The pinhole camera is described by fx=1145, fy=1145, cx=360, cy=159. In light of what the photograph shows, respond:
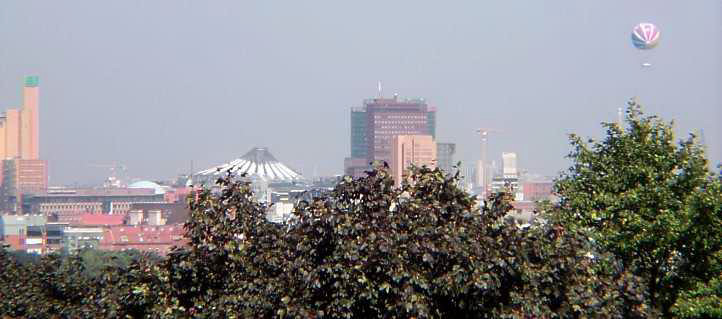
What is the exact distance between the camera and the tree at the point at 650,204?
1280 centimetres

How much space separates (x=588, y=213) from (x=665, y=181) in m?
1.09

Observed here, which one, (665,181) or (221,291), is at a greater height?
(665,181)

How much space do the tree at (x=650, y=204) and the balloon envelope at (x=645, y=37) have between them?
5927 centimetres

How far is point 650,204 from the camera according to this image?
44.6ft

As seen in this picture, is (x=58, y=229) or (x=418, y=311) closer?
(x=418, y=311)

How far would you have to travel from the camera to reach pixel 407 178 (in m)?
9.39

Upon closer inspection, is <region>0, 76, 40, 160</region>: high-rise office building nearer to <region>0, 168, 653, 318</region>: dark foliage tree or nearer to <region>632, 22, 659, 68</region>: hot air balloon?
<region>632, 22, 659, 68</region>: hot air balloon

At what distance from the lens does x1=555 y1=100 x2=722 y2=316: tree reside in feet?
42.0

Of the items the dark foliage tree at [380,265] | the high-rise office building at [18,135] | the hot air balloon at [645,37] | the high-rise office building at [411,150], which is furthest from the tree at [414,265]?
the high-rise office building at [18,135]

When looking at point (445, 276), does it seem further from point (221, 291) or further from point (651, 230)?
point (651, 230)

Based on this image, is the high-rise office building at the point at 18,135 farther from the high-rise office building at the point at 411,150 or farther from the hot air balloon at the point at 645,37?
the hot air balloon at the point at 645,37

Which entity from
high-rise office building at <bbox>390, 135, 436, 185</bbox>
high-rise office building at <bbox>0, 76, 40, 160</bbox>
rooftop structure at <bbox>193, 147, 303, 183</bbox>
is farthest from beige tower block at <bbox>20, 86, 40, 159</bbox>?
high-rise office building at <bbox>390, 135, 436, 185</bbox>

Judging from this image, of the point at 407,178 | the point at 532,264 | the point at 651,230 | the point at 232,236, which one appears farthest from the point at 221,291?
the point at 651,230

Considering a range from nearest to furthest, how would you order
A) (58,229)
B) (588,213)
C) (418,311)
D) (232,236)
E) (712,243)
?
(418,311), (232,236), (712,243), (588,213), (58,229)
